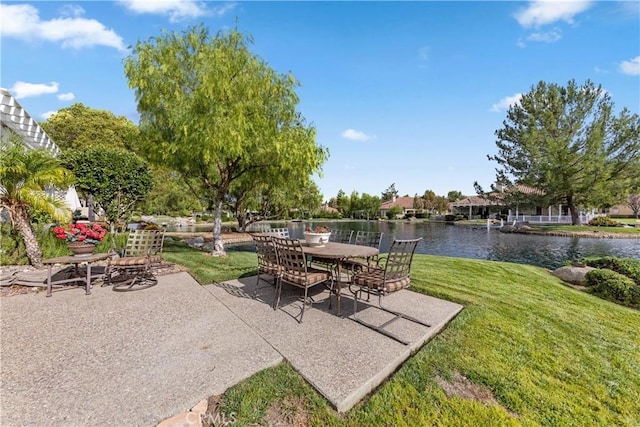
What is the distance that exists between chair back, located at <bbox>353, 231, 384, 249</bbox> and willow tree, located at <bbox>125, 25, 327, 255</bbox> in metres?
3.04

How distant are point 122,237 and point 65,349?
6.83 metres

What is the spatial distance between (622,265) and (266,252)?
8.80m

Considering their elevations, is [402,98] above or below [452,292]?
above

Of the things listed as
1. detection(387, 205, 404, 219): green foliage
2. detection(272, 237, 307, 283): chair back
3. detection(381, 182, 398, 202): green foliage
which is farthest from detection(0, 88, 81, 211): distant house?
detection(381, 182, 398, 202): green foliage

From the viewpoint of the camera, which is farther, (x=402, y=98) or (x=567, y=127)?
(x=567, y=127)

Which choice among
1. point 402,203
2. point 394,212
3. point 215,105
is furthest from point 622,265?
point 402,203

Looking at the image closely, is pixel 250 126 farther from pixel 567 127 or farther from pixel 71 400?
pixel 567 127

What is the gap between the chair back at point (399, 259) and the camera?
344 cm

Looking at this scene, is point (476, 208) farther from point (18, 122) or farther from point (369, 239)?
point (18, 122)

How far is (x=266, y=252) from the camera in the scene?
4.39 meters

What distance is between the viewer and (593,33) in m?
7.26

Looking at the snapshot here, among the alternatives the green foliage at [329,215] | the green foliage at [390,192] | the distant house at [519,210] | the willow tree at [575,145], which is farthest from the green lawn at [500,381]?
the green foliage at [390,192]

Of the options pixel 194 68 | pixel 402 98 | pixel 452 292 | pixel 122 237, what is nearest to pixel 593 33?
pixel 402 98

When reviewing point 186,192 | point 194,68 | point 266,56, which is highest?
point 266,56
